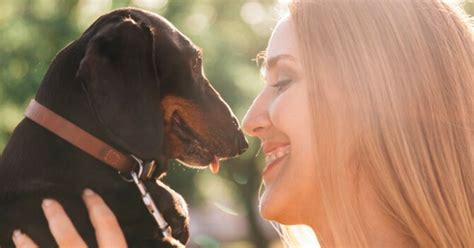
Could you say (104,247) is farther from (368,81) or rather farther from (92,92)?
(368,81)

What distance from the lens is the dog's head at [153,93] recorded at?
2803 mm

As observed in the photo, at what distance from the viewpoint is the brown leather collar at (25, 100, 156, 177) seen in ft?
9.11

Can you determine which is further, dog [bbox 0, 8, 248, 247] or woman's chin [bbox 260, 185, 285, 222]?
dog [bbox 0, 8, 248, 247]

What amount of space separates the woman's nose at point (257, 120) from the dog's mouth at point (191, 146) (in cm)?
55

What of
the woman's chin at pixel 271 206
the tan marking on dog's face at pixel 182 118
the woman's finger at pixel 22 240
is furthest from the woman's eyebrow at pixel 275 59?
the woman's finger at pixel 22 240

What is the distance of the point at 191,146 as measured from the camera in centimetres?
318

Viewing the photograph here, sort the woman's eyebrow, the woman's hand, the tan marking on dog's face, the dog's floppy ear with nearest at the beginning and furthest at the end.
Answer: the woman's eyebrow → the woman's hand → the dog's floppy ear → the tan marking on dog's face

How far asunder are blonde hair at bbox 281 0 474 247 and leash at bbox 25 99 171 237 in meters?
0.65

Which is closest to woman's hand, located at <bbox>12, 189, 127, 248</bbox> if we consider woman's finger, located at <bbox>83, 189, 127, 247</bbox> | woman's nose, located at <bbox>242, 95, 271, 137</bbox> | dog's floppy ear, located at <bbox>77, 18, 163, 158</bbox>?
woman's finger, located at <bbox>83, 189, 127, 247</bbox>

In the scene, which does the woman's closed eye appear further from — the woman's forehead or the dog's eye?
the dog's eye

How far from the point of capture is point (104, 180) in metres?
2.85

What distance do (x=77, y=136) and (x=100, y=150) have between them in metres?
0.09

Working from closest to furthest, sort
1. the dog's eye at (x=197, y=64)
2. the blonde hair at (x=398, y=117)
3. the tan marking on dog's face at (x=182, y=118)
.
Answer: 1. the blonde hair at (x=398, y=117)
2. the tan marking on dog's face at (x=182, y=118)
3. the dog's eye at (x=197, y=64)

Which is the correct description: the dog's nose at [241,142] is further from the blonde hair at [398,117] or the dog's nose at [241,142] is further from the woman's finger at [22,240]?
the woman's finger at [22,240]
